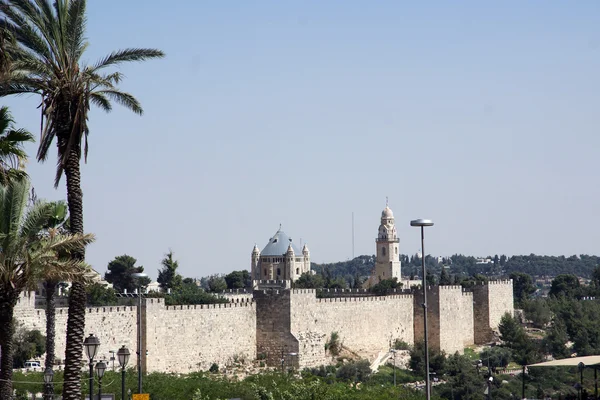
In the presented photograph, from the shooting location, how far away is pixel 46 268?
15445 mm

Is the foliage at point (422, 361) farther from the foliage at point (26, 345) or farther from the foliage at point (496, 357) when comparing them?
the foliage at point (26, 345)

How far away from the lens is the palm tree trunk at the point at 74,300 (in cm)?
1658

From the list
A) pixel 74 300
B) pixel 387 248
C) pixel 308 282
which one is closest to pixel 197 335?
pixel 74 300

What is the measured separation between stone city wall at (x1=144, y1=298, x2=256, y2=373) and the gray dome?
48565 mm

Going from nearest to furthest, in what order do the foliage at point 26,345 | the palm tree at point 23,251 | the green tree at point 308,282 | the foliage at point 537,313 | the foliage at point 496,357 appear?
the palm tree at point 23,251 → the foliage at point 26,345 → the foliage at point 496,357 → the foliage at point 537,313 → the green tree at point 308,282

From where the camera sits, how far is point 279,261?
91125 mm

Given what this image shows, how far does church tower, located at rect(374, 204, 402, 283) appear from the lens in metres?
89.0

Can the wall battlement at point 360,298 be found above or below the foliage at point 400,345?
above

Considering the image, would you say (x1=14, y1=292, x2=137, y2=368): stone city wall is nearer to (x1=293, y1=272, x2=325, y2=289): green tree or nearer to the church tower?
(x1=293, y1=272, x2=325, y2=289): green tree

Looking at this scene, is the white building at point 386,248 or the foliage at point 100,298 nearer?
the foliage at point 100,298

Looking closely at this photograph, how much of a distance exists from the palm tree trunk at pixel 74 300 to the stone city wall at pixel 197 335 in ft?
68.1

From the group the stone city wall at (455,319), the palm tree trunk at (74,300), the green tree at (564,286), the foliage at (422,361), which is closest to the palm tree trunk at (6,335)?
the palm tree trunk at (74,300)

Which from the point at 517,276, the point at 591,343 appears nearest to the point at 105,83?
the point at 591,343

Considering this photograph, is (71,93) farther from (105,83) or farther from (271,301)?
(271,301)
